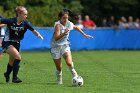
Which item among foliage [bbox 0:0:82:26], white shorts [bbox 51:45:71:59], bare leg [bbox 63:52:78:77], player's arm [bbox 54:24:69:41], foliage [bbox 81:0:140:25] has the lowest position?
foliage [bbox 81:0:140:25]

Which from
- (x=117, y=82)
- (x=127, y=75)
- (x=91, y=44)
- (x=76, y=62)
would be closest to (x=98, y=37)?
(x=91, y=44)

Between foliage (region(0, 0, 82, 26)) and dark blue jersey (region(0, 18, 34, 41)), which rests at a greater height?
dark blue jersey (region(0, 18, 34, 41))

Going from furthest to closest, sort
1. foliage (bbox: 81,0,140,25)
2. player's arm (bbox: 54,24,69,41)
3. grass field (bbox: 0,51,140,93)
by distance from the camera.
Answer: foliage (bbox: 81,0,140,25), player's arm (bbox: 54,24,69,41), grass field (bbox: 0,51,140,93)

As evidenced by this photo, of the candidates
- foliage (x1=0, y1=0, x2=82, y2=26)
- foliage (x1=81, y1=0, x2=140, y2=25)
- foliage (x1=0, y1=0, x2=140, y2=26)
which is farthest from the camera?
foliage (x1=81, y1=0, x2=140, y2=25)

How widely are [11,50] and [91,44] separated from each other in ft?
54.3

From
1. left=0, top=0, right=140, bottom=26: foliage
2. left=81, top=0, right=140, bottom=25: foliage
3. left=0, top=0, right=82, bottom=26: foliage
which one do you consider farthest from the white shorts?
left=81, top=0, right=140, bottom=25: foliage

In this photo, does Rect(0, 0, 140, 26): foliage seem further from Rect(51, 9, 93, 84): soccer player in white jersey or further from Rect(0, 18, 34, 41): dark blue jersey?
Rect(51, 9, 93, 84): soccer player in white jersey

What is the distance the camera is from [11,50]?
14.5 metres

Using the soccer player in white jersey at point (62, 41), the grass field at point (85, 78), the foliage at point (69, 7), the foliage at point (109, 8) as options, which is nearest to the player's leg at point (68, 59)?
the soccer player in white jersey at point (62, 41)

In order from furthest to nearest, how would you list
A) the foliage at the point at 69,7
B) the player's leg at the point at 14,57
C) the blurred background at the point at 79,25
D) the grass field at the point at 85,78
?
the foliage at the point at 69,7, the blurred background at the point at 79,25, the player's leg at the point at 14,57, the grass field at the point at 85,78

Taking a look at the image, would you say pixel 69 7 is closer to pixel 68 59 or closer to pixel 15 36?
pixel 15 36

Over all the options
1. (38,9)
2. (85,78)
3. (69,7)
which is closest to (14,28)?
(85,78)

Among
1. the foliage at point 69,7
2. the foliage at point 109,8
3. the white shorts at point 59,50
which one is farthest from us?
the foliage at point 109,8

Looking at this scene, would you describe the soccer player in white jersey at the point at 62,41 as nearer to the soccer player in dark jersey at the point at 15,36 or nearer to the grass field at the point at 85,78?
the grass field at the point at 85,78
